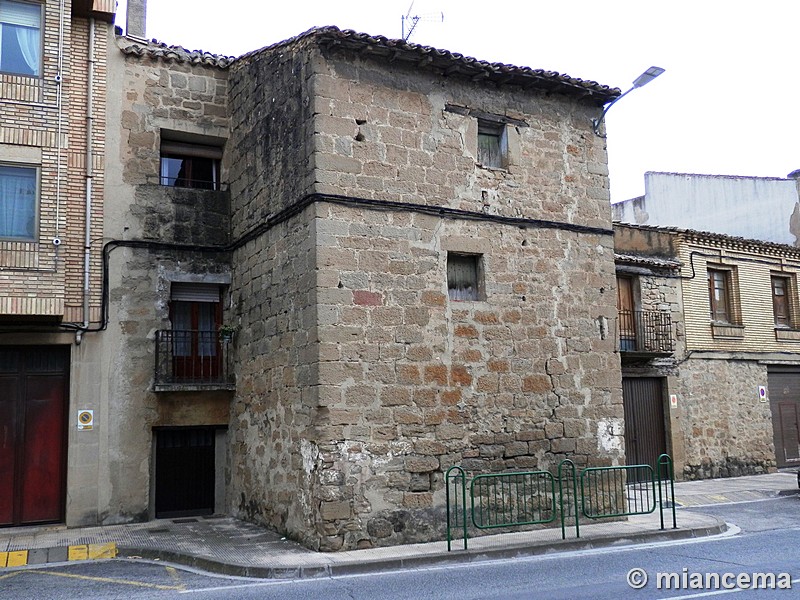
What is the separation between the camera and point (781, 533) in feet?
34.6

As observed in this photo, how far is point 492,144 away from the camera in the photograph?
11.7m

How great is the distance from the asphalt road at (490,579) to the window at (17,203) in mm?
4746

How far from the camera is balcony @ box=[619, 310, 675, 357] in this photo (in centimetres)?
1719

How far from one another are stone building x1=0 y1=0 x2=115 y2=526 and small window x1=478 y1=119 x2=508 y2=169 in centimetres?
593

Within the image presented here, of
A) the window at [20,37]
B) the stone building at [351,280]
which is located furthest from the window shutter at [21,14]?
the stone building at [351,280]

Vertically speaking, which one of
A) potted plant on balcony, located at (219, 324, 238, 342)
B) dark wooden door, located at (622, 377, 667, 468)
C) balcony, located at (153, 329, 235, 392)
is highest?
potted plant on balcony, located at (219, 324, 238, 342)

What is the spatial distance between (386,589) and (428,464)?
8.88 ft

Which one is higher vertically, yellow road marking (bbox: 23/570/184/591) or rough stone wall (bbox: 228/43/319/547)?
rough stone wall (bbox: 228/43/319/547)

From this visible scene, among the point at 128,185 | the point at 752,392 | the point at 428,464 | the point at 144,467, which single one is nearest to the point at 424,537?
the point at 428,464

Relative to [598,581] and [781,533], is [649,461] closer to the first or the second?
[781,533]

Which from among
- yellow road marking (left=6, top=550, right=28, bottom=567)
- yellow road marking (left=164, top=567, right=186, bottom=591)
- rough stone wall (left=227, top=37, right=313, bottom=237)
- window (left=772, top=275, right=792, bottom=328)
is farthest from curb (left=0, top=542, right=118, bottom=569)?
window (left=772, top=275, right=792, bottom=328)

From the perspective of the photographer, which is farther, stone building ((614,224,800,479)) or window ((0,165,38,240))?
stone building ((614,224,800,479))

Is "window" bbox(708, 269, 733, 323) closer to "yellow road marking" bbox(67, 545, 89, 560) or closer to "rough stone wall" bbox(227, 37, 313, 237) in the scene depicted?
"rough stone wall" bbox(227, 37, 313, 237)

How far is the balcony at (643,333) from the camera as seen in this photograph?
17188 millimetres
